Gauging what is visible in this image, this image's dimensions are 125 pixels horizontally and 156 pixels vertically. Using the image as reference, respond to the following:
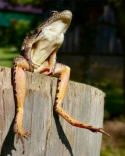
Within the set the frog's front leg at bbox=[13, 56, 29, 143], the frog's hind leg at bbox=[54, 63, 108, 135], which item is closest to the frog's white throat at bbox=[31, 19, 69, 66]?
the frog's hind leg at bbox=[54, 63, 108, 135]

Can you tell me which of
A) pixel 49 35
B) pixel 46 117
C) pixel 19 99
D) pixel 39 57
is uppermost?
pixel 49 35

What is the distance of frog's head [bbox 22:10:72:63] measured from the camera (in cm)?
396

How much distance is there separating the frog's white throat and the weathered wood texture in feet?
0.65

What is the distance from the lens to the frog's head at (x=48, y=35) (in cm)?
396

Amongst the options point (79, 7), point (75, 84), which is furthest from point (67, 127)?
point (79, 7)

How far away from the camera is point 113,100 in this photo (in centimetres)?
1791

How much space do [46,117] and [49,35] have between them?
1.61 ft

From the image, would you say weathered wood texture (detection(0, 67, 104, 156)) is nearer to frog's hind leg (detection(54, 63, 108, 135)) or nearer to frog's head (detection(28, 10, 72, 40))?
frog's hind leg (detection(54, 63, 108, 135))

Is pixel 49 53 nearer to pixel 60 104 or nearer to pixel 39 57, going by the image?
pixel 39 57

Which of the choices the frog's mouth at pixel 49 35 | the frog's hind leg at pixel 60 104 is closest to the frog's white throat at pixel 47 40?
the frog's mouth at pixel 49 35

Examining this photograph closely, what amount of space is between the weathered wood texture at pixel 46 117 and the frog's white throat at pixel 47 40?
20 cm

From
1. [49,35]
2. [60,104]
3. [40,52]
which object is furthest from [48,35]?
[60,104]

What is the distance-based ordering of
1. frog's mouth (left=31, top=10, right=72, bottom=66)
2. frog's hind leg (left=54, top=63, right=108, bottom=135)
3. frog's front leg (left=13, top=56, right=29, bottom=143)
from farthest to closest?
1. frog's mouth (left=31, top=10, right=72, bottom=66)
2. frog's hind leg (left=54, top=63, right=108, bottom=135)
3. frog's front leg (left=13, top=56, right=29, bottom=143)

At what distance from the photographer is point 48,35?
3.99 meters
